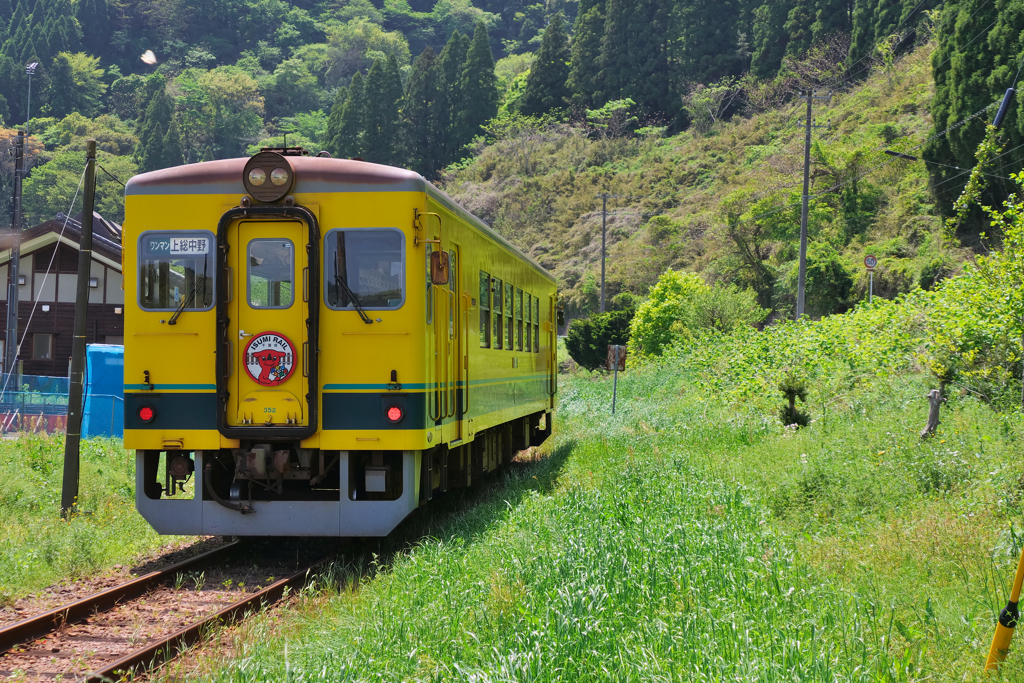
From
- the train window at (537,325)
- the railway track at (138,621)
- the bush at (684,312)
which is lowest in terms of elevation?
the railway track at (138,621)

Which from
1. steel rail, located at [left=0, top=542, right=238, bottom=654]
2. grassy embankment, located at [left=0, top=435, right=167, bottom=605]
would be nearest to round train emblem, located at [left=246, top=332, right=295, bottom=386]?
steel rail, located at [left=0, top=542, right=238, bottom=654]

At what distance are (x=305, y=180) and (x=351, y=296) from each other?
105 centimetres

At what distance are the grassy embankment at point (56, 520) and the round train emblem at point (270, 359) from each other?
6.86 feet

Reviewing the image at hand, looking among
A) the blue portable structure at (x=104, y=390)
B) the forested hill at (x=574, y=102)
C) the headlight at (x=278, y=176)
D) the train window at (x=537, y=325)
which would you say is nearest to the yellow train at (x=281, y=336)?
the headlight at (x=278, y=176)

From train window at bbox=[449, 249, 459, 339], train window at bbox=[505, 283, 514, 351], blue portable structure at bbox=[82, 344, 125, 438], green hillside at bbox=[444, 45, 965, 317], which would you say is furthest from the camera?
green hillside at bbox=[444, 45, 965, 317]

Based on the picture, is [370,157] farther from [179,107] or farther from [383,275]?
[383,275]

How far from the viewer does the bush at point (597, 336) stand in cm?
3930

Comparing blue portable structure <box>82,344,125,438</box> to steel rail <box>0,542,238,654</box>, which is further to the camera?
blue portable structure <box>82,344,125,438</box>

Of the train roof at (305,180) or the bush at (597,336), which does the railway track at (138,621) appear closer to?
the train roof at (305,180)

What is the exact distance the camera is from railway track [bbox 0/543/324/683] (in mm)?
5336

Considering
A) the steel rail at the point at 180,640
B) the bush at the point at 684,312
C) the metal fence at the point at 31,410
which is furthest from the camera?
the bush at the point at 684,312

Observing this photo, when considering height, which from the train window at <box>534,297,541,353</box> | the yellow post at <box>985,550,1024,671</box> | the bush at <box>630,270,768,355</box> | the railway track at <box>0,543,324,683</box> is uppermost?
the bush at <box>630,270,768,355</box>

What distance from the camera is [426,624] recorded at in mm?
5234

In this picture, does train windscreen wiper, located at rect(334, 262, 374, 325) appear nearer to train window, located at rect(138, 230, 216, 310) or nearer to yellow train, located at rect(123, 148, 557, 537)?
yellow train, located at rect(123, 148, 557, 537)
